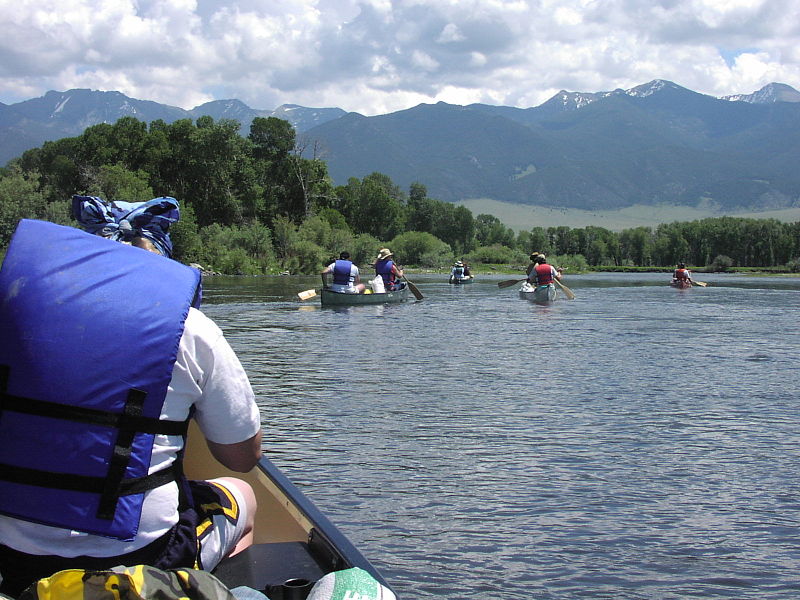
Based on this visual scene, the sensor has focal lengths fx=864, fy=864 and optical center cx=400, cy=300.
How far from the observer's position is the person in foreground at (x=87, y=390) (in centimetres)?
287

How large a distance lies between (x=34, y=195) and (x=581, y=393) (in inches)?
2231

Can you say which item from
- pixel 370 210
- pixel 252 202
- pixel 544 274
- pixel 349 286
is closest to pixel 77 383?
pixel 349 286

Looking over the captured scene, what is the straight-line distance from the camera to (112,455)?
2904 millimetres

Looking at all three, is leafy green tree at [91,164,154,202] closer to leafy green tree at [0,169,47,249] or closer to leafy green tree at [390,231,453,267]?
leafy green tree at [0,169,47,249]

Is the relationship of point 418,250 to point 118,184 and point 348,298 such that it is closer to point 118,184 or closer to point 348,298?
point 118,184

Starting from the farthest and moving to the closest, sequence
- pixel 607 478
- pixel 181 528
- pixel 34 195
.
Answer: pixel 34 195
pixel 607 478
pixel 181 528

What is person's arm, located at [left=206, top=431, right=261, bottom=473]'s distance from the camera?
3.27 meters

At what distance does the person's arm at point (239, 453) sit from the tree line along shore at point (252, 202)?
186 feet

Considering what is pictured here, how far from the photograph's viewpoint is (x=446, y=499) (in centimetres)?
704

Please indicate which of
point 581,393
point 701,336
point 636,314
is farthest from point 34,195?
point 581,393

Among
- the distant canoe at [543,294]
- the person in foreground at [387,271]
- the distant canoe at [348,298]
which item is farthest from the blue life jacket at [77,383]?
the distant canoe at [543,294]

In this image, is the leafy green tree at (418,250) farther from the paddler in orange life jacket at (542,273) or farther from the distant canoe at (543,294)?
the distant canoe at (543,294)

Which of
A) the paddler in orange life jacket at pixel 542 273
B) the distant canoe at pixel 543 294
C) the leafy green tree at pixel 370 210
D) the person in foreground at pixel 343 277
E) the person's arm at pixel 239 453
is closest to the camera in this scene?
the person's arm at pixel 239 453

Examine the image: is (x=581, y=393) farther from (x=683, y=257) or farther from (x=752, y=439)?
(x=683, y=257)
